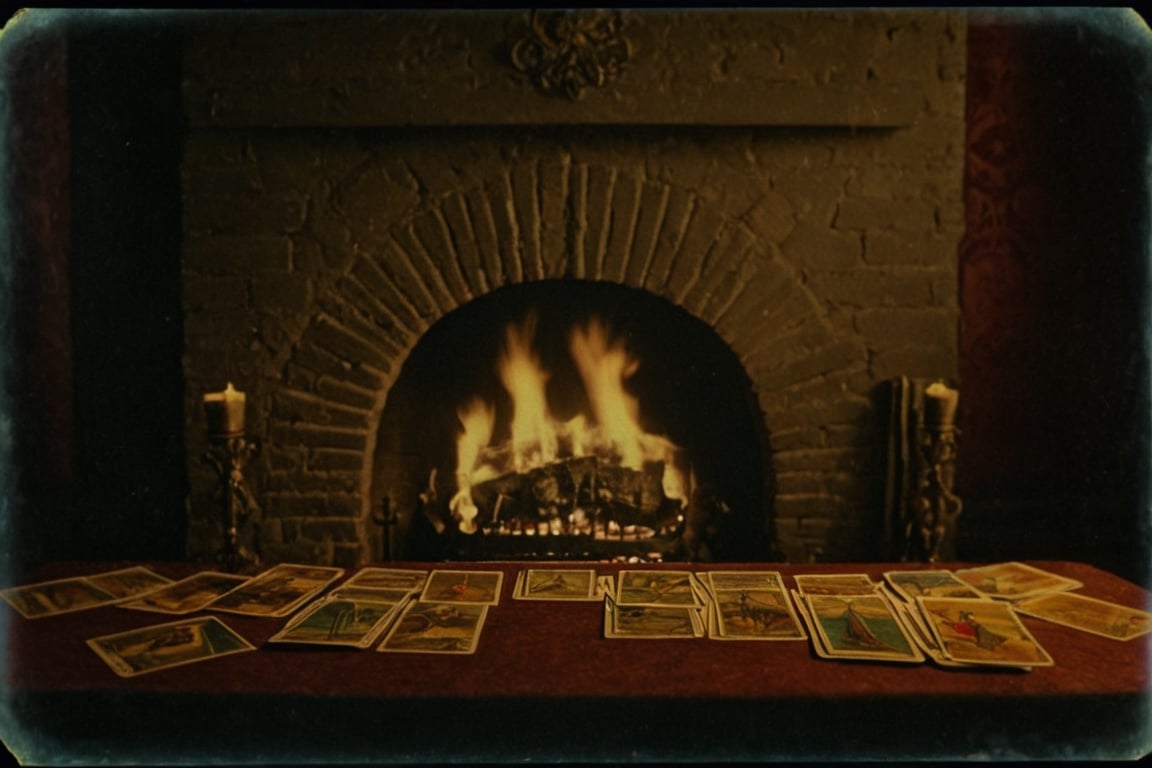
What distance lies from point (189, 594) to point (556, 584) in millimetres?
902

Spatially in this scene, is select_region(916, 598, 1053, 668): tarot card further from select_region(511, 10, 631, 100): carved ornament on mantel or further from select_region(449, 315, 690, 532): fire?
select_region(511, 10, 631, 100): carved ornament on mantel

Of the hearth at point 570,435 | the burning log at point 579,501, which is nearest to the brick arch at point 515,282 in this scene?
the hearth at point 570,435

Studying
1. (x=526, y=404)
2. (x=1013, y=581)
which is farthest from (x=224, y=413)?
(x=1013, y=581)

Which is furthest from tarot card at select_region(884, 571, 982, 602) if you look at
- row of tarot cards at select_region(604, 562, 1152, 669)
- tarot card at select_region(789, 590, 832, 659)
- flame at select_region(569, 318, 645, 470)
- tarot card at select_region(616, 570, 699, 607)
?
flame at select_region(569, 318, 645, 470)

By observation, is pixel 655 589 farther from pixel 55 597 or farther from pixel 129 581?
pixel 55 597

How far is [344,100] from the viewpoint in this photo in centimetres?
260

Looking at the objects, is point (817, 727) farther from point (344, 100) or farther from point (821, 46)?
point (344, 100)

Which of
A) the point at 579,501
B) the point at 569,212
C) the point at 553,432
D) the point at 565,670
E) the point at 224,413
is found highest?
the point at 569,212

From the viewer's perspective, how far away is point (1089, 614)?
208 centimetres

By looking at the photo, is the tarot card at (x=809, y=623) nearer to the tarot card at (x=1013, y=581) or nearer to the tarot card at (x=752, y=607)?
the tarot card at (x=752, y=607)

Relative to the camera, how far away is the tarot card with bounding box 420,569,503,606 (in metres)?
2.16

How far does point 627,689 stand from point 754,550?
130 cm

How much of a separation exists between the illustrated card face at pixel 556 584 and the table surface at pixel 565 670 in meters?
0.16

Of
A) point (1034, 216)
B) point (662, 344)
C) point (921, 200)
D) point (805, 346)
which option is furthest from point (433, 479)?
point (1034, 216)
